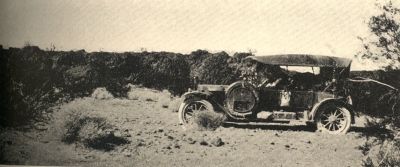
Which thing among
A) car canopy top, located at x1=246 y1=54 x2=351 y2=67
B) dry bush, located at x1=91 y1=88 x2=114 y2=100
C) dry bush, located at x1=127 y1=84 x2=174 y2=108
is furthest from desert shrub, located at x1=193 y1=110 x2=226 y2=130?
dry bush, located at x1=91 y1=88 x2=114 y2=100

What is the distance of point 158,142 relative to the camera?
391 cm

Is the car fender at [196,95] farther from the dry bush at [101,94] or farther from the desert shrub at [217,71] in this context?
the dry bush at [101,94]

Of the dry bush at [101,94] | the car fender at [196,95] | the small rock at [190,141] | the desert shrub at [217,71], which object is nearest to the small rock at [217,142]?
Result: the small rock at [190,141]

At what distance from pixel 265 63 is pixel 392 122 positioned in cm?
93

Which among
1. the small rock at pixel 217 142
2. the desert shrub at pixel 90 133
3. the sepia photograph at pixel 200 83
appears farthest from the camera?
the desert shrub at pixel 90 133

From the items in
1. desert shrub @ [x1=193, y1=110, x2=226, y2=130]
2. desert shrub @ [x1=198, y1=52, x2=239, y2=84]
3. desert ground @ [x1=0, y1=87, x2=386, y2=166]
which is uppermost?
desert shrub @ [x1=198, y1=52, x2=239, y2=84]

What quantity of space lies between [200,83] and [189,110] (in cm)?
21

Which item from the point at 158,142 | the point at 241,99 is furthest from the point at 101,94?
the point at 241,99

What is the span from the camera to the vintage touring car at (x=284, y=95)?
3752mm

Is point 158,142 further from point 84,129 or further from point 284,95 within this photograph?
point 284,95

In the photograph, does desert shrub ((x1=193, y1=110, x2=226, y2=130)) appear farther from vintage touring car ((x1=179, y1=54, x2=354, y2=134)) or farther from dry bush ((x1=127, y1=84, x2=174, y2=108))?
dry bush ((x1=127, y1=84, x2=174, y2=108))

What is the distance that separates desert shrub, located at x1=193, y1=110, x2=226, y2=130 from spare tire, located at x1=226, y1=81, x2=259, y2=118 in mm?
95

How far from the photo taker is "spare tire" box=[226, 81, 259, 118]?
388 centimetres

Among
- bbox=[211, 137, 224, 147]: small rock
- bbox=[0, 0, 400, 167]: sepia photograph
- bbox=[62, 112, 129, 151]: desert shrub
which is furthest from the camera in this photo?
bbox=[62, 112, 129, 151]: desert shrub
